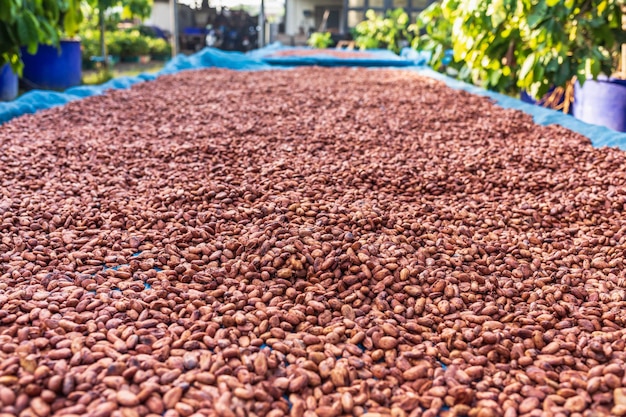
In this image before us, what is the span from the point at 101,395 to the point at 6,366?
0.19m

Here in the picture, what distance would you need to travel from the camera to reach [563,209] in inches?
78.5

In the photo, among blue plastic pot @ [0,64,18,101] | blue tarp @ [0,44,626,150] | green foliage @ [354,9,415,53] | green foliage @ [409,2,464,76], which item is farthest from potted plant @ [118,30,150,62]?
green foliage @ [409,2,464,76]

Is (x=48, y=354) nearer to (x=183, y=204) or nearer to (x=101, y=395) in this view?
(x=101, y=395)

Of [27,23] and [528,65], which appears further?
[528,65]

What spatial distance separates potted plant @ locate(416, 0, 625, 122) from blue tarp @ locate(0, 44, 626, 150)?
0.76 ft

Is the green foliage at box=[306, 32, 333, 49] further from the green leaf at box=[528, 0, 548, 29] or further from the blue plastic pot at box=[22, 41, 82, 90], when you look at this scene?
the green leaf at box=[528, 0, 548, 29]

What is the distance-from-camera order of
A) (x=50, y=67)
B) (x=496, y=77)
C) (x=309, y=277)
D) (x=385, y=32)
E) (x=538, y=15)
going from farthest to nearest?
1. (x=385, y=32)
2. (x=50, y=67)
3. (x=496, y=77)
4. (x=538, y=15)
5. (x=309, y=277)

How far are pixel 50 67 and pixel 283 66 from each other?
2740 millimetres

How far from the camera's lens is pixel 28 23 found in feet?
11.8

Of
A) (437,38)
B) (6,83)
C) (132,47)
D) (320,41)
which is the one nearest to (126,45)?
(132,47)

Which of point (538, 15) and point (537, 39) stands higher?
point (538, 15)

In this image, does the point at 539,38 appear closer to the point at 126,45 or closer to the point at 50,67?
the point at 50,67

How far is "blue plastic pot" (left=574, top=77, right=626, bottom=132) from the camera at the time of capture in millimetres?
3613

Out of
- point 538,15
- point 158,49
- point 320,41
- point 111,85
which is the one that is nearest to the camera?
point 538,15
